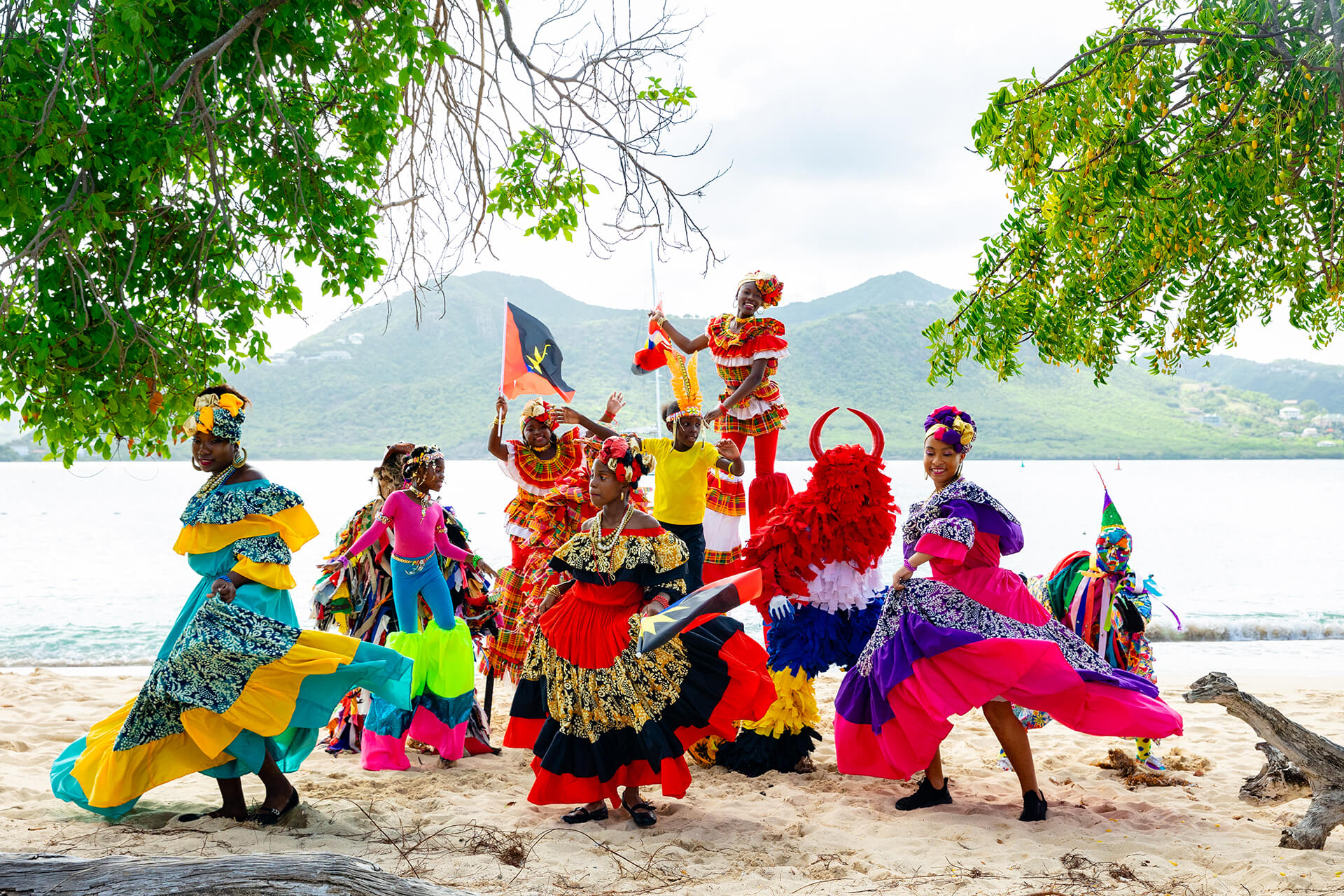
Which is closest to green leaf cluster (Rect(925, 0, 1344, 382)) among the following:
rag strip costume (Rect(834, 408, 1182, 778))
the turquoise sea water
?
rag strip costume (Rect(834, 408, 1182, 778))

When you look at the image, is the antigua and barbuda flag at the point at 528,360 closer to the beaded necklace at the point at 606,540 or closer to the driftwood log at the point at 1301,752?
the beaded necklace at the point at 606,540

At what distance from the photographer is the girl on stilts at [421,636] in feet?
19.5

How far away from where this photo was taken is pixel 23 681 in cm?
892

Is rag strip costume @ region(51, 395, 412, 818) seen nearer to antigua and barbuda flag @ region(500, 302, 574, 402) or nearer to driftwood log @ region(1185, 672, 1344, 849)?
antigua and barbuda flag @ region(500, 302, 574, 402)

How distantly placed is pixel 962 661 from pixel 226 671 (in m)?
3.53

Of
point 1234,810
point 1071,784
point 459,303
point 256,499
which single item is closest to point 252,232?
point 256,499

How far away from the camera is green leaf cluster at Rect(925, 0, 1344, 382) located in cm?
491

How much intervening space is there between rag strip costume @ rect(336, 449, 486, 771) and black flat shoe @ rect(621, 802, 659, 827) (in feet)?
5.44

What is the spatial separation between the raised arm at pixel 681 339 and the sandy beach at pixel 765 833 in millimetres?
2830

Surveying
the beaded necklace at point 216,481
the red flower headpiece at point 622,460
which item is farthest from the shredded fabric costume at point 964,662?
the beaded necklace at point 216,481

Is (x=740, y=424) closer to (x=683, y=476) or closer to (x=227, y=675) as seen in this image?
(x=683, y=476)

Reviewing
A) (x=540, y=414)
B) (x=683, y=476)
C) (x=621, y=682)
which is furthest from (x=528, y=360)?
(x=621, y=682)

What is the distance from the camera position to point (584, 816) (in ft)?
16.1

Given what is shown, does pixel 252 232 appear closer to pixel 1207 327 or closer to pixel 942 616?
pixel 942 616
